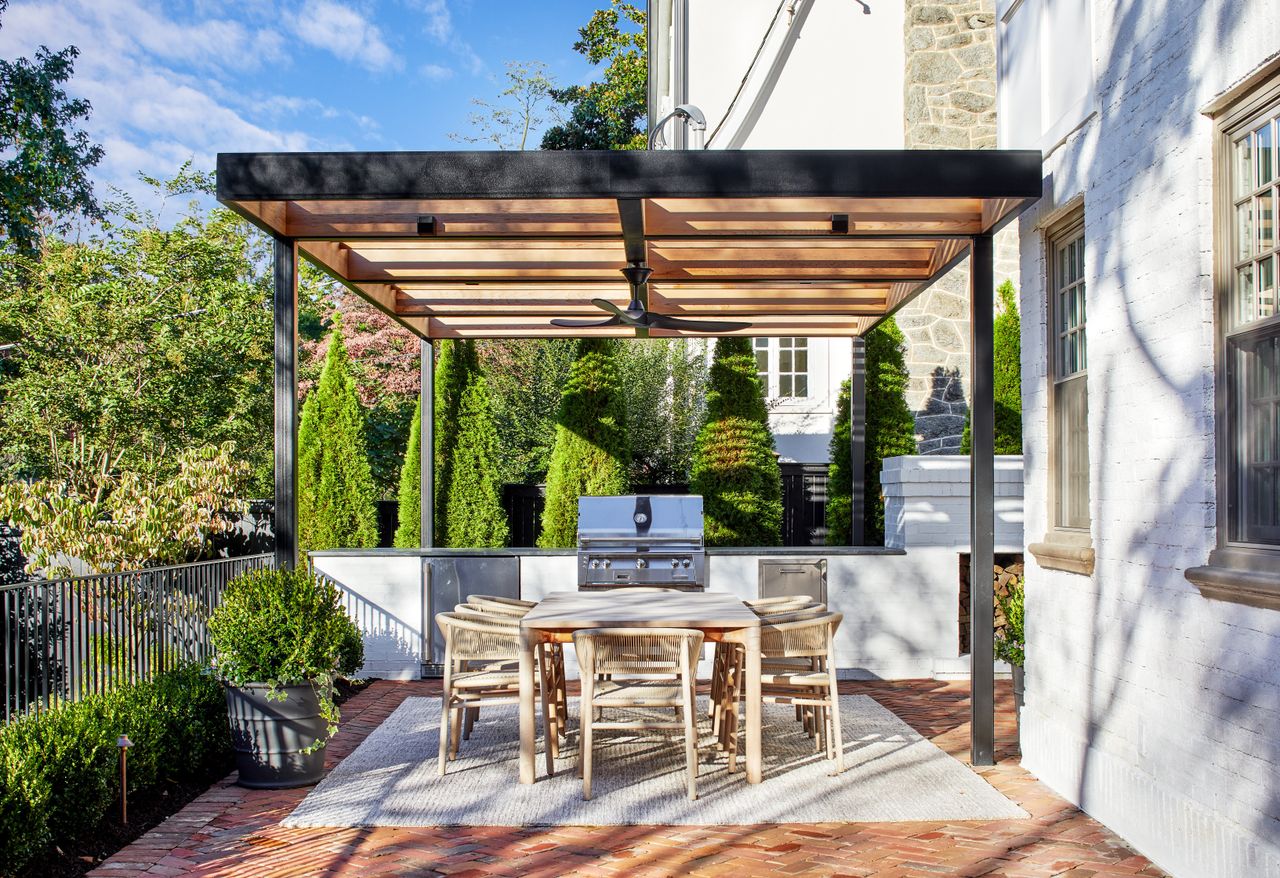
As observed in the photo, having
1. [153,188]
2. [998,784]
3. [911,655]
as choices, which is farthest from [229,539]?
[153,188]

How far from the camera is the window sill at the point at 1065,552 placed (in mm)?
5266

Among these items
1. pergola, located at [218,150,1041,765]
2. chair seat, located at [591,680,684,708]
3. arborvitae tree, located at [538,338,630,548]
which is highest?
pergola, located at [218,150,1041,765]

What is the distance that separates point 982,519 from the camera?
617 cm

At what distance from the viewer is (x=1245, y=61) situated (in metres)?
3.77

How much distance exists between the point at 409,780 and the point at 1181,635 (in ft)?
12.2

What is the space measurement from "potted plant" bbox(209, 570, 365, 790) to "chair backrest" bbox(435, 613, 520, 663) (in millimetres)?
625

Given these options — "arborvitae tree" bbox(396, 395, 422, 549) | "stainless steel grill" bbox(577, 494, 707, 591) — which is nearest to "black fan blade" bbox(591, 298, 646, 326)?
"stainless steel grill" bbox(577, 494, 707, 591)

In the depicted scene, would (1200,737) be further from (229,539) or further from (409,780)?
(229,539)

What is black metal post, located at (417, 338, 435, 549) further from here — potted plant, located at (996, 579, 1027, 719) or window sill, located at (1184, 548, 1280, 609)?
window sill, located at (1184, 548, 1280, 609)

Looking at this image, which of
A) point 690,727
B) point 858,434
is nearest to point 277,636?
point 690,727

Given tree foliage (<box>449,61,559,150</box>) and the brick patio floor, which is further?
tree foliage (<box>449,61,559,150</box>)

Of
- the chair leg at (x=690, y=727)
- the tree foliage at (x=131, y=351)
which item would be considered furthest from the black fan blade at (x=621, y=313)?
the tree foliage at (x=131, y=351)

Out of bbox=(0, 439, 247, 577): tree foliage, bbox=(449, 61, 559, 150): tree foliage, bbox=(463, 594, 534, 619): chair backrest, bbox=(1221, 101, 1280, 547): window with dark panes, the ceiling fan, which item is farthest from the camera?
bbox=(449, 61, 559, 150): tree foliage

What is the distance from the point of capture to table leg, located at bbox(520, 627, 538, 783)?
5.74 metres
